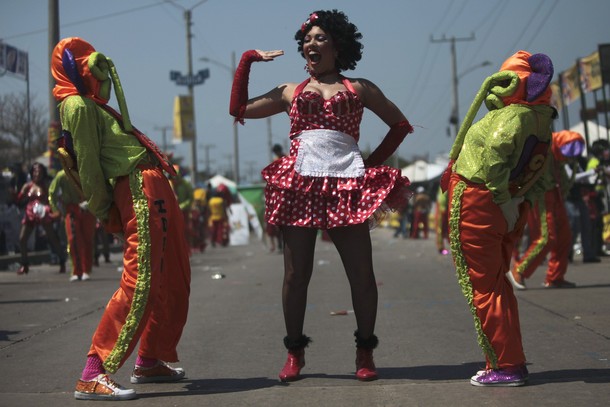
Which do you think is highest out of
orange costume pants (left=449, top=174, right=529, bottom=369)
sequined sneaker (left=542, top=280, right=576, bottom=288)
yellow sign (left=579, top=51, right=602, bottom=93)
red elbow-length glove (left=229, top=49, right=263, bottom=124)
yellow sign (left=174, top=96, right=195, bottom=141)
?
yellow sign (left=174, top=96, right=195, bottom=141)

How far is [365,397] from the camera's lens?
17.5ft

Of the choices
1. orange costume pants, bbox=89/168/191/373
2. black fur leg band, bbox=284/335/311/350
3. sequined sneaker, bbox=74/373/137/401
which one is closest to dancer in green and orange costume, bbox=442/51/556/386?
black fur leg band, bbox=284/335/311/350

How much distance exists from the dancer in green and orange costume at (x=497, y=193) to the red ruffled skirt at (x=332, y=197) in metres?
0.37

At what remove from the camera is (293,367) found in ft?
19.4

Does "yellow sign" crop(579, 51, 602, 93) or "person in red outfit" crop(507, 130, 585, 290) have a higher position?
"yellow sign" crop(579, 51, 602, 93)

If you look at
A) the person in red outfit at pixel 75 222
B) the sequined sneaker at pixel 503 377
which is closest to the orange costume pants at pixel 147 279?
the sequined sneaker at pixel 503 377

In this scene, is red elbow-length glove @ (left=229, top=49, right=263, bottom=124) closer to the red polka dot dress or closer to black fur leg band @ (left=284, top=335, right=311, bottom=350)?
the red polka dot dress

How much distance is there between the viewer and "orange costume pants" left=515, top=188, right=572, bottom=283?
11305 millimetres

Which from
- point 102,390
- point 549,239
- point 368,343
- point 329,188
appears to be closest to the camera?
point 102,390

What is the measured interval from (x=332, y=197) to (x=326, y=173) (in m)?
0.14

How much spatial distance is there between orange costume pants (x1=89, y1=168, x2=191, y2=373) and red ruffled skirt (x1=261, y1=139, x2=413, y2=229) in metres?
0.57

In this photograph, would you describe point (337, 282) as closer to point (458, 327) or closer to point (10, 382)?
point (458, 327)

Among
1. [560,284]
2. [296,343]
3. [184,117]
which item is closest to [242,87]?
[296,343]

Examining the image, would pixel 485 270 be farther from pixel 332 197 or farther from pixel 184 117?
pixel 184 117
